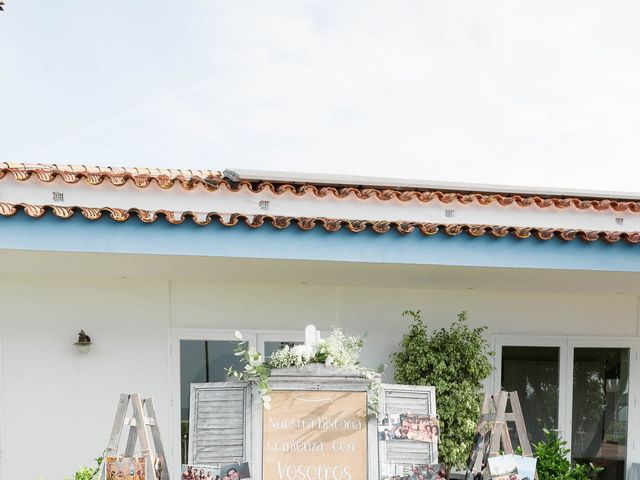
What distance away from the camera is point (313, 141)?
10.6 metres

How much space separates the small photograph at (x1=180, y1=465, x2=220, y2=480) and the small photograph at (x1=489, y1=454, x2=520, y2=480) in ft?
6.41

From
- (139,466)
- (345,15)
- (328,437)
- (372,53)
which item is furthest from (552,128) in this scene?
(139,466)

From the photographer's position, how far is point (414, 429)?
359 cm

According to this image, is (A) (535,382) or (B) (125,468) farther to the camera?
(A) (535,382)

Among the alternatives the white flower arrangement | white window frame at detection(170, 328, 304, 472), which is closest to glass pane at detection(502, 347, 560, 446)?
white window frame at detection(170, 328, 304, 472)

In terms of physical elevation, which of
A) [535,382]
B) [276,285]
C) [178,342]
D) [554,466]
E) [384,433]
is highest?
[276,285]

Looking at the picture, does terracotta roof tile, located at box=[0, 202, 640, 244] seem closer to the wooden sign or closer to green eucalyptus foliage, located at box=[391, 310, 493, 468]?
the wooden sign

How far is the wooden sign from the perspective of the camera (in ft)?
11.5

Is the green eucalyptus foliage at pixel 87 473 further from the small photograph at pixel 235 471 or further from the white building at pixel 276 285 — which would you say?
the small photograph at pixel 235 471

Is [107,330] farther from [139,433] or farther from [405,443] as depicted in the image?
[405,443]

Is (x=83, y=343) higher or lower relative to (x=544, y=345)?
higher

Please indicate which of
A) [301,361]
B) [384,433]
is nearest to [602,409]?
[384,433]

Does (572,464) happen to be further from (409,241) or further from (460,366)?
(409,241)

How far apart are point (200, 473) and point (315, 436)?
818mm
